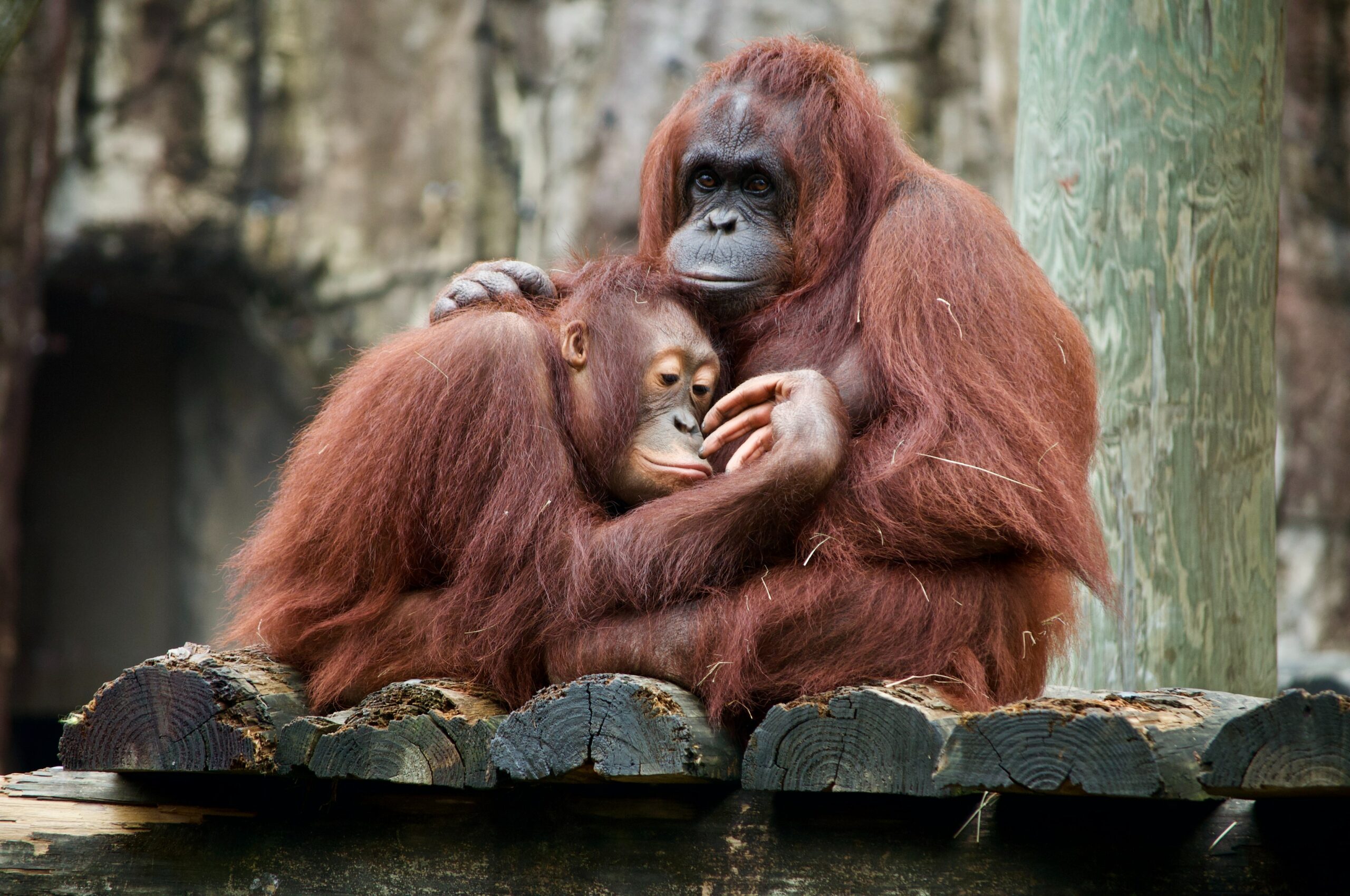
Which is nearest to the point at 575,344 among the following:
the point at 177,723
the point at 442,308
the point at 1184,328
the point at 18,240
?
the point at 442,308

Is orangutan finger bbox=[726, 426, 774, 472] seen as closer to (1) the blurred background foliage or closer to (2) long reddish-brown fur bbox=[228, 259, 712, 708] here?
(2) long reddish-brown fur bbox=[228, 259, 712, 708]

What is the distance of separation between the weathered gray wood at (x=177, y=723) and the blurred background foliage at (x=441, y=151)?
446cm

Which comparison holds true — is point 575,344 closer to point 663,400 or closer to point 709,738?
point 663,400

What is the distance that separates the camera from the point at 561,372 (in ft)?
7.88

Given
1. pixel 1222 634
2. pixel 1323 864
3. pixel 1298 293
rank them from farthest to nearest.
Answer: pixel 1298 293 → pixel 1222 634 → pixel 1323 864

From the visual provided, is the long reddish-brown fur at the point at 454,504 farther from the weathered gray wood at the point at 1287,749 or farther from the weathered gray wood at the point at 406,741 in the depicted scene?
the weathered gray wood at the point at 1287,749

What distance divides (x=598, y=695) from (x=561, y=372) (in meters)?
0.69

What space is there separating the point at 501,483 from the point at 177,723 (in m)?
0.59

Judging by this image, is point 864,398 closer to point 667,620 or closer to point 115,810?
point 667,620

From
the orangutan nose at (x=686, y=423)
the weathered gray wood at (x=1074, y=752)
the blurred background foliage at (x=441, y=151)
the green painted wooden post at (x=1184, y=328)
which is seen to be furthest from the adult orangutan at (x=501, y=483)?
the blurred background foliage at (x=441, y=151)

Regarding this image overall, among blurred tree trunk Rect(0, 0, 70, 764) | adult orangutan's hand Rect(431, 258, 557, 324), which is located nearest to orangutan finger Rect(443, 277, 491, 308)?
adult orangutan's hand Rect(431, 258, 557, 324)

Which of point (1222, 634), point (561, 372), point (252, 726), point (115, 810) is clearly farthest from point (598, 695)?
point (1222, 634)

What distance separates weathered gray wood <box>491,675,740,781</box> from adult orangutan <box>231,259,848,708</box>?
0.27 m

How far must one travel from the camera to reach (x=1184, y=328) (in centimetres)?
303
